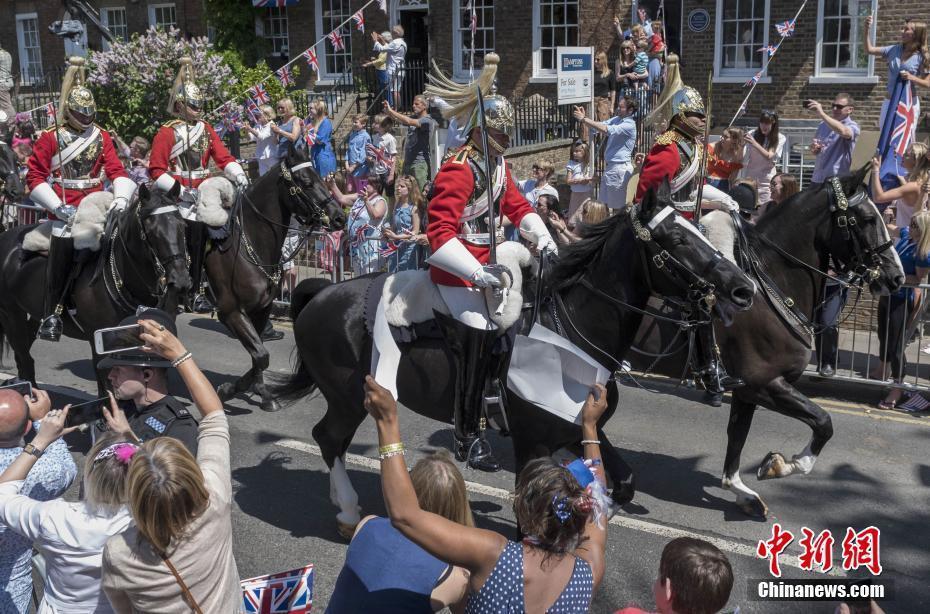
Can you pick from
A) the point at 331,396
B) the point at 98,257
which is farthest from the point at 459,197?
the point at 98,257

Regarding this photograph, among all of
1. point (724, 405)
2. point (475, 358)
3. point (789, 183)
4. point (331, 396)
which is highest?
point (789, 183)

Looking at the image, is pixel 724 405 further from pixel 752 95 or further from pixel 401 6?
pixel 401 6

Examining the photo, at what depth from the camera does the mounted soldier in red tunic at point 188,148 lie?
10.4m

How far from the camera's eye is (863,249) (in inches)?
291

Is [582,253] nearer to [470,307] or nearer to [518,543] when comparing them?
[470,307]

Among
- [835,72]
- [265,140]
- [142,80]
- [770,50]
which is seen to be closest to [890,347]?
[770,50]

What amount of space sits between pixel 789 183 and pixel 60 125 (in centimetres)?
710

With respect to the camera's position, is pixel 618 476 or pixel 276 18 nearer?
pixel 618 476

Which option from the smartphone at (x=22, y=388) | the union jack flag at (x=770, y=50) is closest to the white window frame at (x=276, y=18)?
the union jack flag at (x=770, y=50)

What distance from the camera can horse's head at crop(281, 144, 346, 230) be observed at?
31.3 ft

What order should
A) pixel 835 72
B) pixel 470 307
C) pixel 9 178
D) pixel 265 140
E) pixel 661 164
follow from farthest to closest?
1. pixel 835 72
2. pixel 265 140
3. pixel 9 178
4. pixel 661 164
5. pixel 470 307

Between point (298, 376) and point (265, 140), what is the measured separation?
31.3 ft

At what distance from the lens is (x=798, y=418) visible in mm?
6766

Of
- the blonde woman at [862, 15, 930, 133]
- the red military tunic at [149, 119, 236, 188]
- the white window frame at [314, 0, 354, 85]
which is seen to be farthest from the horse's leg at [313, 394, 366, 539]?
the white window frame at [314, 0, 354, 85]
